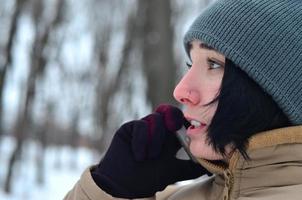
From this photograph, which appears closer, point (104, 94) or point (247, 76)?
point (247, 76)

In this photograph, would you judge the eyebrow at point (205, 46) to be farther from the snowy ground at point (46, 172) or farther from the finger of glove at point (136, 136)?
the snowy ground at point (46, 172)

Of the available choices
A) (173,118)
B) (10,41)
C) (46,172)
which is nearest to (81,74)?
(46,172)

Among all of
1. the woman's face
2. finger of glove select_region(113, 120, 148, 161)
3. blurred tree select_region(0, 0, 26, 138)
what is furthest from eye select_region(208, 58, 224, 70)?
blurred tree select_region(0, 0, 26, 138)

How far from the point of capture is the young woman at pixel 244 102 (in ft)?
4.42

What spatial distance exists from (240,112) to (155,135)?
253 mm

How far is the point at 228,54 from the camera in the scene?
140 cm

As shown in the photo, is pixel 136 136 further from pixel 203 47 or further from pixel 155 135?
pixel 203 47

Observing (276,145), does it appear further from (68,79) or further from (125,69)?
(68,79)

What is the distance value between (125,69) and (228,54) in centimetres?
1240

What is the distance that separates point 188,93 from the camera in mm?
1426

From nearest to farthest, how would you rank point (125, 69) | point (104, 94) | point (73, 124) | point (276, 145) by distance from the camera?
point (276, 145), point (125, 69), point (104, 94), point (73, 124)

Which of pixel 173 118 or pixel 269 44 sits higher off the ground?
pixel 269 44

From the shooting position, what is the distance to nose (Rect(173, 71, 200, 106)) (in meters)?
1.43

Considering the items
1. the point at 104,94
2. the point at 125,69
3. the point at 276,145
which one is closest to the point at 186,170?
the point at 276,145
